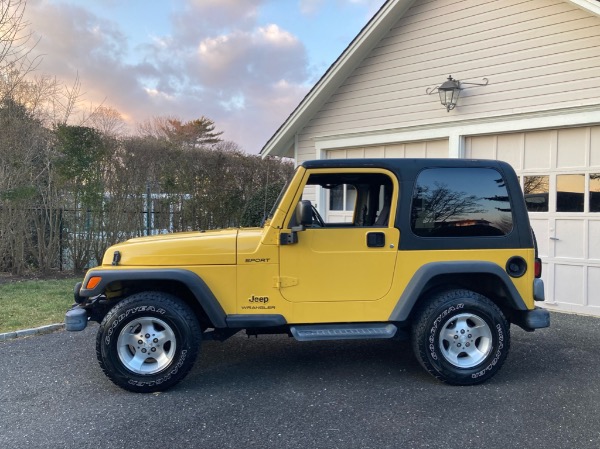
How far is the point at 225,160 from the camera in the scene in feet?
41.2

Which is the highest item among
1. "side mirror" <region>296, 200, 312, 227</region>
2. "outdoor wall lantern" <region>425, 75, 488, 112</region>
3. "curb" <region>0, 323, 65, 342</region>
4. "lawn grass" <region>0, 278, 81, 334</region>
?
"outdoor wall lantern" <region>425, 75, 488, 112</region>

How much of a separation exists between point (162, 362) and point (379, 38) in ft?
23.8

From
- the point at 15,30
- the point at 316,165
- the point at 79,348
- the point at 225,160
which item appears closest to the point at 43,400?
the point at 79,348

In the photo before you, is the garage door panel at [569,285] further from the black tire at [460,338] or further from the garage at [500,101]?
the black tire at [460,338]

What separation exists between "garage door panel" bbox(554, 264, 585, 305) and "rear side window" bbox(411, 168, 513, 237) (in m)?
3.34

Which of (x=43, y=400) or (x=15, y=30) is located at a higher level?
(x=15, y=30)

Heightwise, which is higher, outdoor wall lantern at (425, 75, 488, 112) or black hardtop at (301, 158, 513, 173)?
outdoor wall lantern at (425, 75, 488, 112)

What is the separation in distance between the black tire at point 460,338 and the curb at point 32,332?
14.8 ft

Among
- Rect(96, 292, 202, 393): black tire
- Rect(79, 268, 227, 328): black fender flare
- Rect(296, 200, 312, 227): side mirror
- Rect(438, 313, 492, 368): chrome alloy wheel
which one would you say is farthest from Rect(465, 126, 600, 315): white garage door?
Rect(96, 292, 202, 393): black tire

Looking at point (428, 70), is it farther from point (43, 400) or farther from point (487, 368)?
point (43, 400)

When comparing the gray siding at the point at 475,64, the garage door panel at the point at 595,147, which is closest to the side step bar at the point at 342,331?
the garage door panel at the point at 595,147

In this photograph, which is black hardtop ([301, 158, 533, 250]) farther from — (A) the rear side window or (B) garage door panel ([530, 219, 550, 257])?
(B) garage door panel ([530, 219, 550, 257])

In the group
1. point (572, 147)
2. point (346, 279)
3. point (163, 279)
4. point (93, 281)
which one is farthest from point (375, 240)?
point (572, 147)

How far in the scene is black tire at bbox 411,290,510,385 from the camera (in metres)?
4.24
